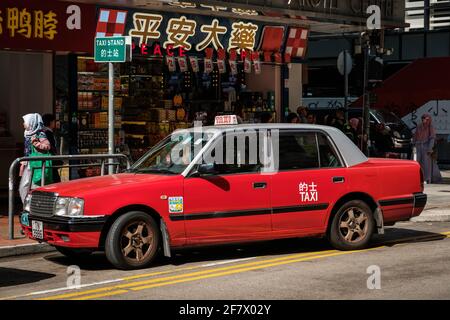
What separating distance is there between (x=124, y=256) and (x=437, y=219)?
22.5 ft

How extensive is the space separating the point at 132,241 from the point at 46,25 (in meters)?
7.22

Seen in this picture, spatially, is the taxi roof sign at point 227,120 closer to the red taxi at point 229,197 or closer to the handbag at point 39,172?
the red taxi at point 229,197

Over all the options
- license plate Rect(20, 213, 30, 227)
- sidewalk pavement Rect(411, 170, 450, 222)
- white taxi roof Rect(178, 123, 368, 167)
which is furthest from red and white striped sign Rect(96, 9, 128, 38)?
sidewalk pavement Rect(411, 170, 450, 222)

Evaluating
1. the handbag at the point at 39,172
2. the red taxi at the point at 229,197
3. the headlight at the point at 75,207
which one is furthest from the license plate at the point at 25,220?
the handbag at the point at 39,172

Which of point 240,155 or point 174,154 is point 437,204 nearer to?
point 240,155

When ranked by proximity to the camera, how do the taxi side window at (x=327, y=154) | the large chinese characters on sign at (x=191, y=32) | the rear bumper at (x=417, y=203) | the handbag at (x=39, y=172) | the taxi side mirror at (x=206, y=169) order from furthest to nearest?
the large chinese characters on sign at (x=191, y=32) < the handbag at (x=39, y=172) < the rear bumper at (x=417, y=203) < the taxi side window at (x=327, y=154) < the taxi side mirror at (x=206, y=169)

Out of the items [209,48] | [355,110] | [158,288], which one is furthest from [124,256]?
[355,110]

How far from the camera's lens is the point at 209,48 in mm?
18594

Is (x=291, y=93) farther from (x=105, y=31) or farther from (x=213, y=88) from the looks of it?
(x=105, y=31)

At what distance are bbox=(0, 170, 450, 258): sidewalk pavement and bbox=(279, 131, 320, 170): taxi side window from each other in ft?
11.5

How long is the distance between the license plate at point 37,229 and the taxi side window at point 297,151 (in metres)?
2.96

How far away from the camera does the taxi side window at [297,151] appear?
10680 millimetres

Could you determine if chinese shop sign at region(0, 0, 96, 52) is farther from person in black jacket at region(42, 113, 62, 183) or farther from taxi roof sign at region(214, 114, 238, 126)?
taxi roof sign at region(214, 114, 238, 126)

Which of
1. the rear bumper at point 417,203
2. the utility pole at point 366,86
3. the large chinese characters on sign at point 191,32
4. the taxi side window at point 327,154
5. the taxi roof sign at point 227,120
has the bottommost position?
the rear bumper at point 417,203
